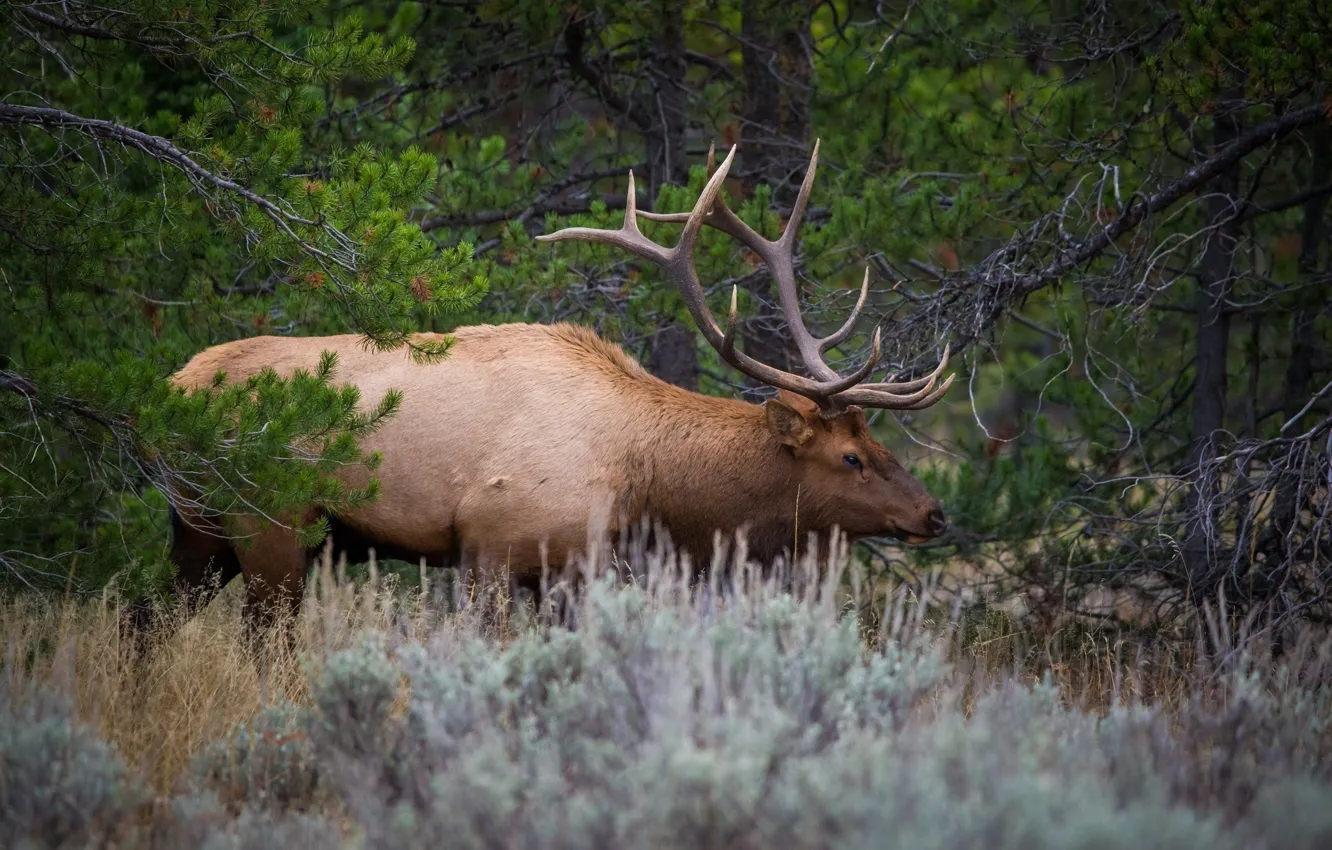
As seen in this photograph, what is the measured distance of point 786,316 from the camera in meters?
7.22

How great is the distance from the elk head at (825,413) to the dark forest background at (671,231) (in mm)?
515

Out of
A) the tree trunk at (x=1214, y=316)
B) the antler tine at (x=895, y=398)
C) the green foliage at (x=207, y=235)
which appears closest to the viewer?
the green foliage at (x=207, y=235)

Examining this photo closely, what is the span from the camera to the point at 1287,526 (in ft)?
21.9

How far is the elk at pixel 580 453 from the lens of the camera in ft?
22.0

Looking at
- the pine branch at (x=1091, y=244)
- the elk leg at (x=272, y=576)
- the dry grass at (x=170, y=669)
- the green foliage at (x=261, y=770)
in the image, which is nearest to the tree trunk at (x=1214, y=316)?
A: the pine branch at (x=1091, y=244)

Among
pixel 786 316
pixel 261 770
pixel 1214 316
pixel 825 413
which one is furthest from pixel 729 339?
pixel 1214 316

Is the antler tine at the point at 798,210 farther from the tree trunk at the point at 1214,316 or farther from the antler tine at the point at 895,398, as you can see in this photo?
the tree trunk at the point at 1214,316

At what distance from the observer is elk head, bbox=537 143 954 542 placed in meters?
6.93

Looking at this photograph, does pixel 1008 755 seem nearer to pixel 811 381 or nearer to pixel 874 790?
pixel 874 790

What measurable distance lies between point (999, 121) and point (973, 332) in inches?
77.2

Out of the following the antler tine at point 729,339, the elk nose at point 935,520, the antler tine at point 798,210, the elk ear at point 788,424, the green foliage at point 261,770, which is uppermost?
the antler tine at point 798,210

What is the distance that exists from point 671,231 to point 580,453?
5.26 ft

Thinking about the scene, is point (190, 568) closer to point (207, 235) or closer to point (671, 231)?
point (207, 235)

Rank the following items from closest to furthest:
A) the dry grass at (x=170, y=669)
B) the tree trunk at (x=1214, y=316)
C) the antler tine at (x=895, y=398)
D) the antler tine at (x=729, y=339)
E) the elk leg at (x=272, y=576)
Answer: the dry grass at (x=170, y=669), the antler tine at (x=729, y=339), the elk leg at (x=272, y=576), the antler tine at (x=895, y=398), the tree trunk at (x=1214, y=316)
